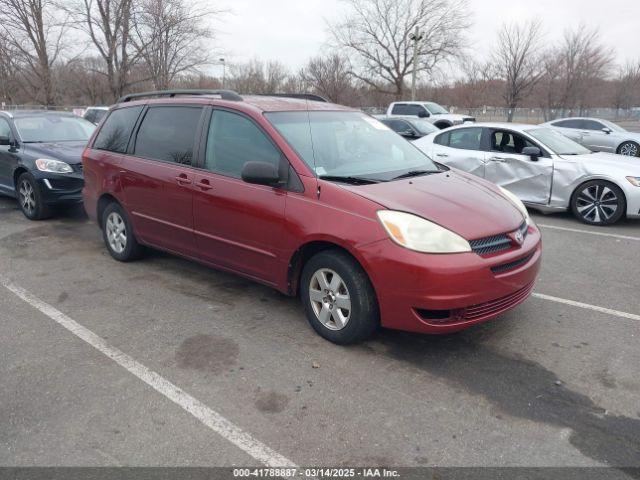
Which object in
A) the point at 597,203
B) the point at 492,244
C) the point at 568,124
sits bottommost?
the point at 597,203

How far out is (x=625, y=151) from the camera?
16.5 meters

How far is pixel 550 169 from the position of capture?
7.85 meters

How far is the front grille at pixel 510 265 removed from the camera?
346cm

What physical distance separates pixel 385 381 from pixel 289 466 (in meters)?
0.97

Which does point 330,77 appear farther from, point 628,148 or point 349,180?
point 349,180

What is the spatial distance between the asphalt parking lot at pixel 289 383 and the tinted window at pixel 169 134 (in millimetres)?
1285

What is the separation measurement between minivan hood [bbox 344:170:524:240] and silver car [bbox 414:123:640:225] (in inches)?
165

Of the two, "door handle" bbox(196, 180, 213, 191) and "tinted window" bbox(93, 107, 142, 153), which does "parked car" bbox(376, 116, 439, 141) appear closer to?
"tinted window" bbox(93, 107, 142, 153)

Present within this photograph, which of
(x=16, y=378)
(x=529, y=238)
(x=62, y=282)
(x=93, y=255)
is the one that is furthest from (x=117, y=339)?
(x=529, y=238)

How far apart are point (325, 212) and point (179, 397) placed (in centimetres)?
156

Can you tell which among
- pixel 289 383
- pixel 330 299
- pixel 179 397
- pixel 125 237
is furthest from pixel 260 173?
pixel 125 237

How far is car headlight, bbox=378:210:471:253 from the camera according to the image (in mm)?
3352

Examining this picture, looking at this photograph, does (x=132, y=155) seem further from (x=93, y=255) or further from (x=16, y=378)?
(x=16, y=378)

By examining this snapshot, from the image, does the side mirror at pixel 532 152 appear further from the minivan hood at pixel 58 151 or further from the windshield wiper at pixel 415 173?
the minivan hood at pixel 58 151
